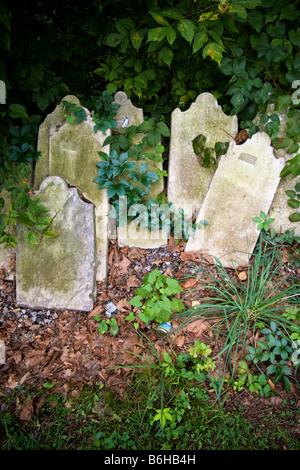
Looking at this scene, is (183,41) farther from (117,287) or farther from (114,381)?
(114,381)

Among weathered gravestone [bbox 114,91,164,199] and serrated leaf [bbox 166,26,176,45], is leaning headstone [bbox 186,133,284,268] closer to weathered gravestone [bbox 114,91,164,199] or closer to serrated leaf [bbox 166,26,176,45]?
weathered gravestone [bbox 114,91,164,199]

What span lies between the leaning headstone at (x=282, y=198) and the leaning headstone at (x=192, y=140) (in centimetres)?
30

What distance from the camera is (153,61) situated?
2.55 metres

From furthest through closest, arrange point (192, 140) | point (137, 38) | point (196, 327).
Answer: point (192, 140) → point (196, 327) → point (137, 38)

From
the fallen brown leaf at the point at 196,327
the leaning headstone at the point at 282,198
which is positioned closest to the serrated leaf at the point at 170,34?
the leaning headstone at the point at 282,198

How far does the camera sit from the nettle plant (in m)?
2.12

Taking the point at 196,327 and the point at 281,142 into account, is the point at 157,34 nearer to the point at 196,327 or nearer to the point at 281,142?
the point at 281,142

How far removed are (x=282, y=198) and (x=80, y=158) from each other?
5.61 ft

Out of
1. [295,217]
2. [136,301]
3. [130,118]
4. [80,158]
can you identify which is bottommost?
[136,301]

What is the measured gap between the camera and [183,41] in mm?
2385

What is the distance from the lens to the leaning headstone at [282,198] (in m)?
2.49

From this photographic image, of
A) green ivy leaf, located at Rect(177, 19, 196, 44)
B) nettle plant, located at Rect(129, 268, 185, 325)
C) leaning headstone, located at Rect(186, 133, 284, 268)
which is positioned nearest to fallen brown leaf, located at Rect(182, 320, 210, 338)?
nettle plant, located at Rect(129, 268, 185, 325)

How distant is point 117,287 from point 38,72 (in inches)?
68.9

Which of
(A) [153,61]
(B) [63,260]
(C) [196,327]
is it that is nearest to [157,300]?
(C) [196,327]
